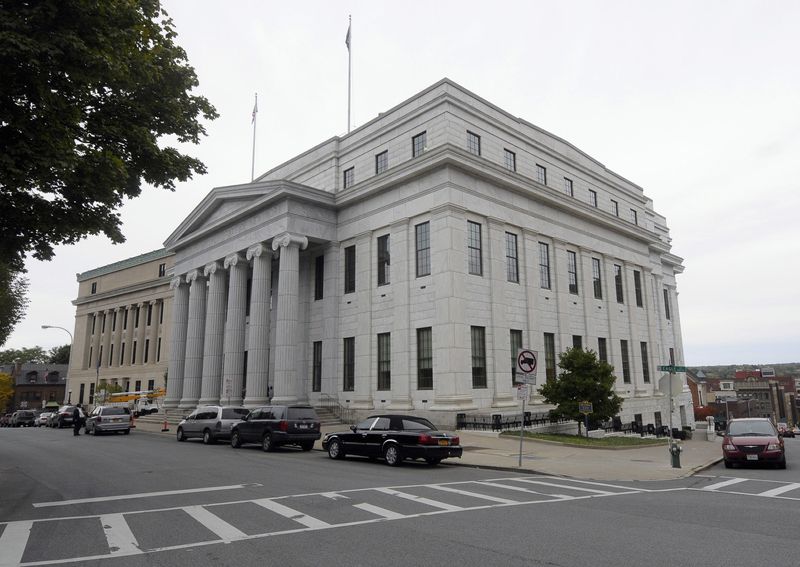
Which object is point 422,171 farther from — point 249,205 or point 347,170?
point 249,205

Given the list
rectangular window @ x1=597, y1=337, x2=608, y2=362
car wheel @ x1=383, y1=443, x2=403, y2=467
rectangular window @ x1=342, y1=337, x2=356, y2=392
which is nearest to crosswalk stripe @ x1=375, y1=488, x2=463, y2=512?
car wheel @ x1=383, y1=443, x2=403, y2=467

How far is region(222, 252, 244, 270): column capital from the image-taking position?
37656 mm

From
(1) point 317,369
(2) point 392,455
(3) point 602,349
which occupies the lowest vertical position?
(2) point 392,455

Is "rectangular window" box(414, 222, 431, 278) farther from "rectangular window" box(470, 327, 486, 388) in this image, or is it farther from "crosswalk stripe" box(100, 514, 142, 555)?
"crosswalk stripe" box(100, 514, 142, 555)

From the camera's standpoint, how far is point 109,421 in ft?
110

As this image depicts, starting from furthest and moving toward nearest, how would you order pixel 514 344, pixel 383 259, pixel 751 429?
pixel 383 259 → pixel 514 344 → pixel 751 429

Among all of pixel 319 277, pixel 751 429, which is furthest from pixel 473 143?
pixel 751 429

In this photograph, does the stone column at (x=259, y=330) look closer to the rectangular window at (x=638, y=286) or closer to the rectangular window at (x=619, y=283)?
the rectangular window at (x=619, y=283)

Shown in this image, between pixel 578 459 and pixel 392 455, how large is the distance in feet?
21.8

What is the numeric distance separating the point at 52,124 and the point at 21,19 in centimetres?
198

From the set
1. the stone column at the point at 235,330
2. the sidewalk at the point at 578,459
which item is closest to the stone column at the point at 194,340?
the stone column at the point at 235,330

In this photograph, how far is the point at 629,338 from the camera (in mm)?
41719

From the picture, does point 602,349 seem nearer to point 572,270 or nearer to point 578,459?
point 572,270

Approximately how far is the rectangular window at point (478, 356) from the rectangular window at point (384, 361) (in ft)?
15.7
